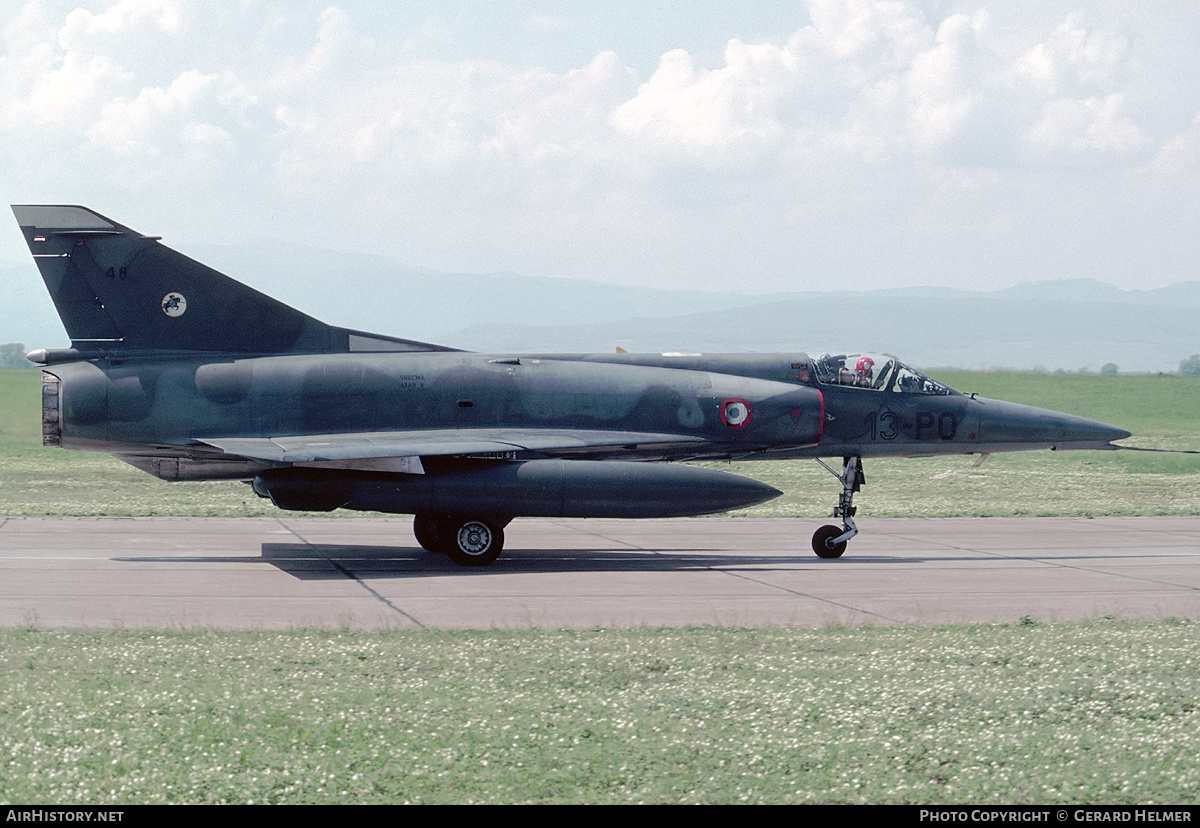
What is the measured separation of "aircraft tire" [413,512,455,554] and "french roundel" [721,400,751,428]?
4.45m

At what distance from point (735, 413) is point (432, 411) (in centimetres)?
449

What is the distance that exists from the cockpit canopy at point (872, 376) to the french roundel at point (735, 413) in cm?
139

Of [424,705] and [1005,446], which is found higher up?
[1005,446]

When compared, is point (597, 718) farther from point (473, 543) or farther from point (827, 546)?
point (827, 546)

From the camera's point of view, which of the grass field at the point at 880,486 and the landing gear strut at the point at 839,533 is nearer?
the landing gear strut at the point at 839,533

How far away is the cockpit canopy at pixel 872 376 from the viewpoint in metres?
20.1

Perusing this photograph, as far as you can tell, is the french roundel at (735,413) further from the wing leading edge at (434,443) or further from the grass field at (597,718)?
the grass field at (597,718)

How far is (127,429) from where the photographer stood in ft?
60.1

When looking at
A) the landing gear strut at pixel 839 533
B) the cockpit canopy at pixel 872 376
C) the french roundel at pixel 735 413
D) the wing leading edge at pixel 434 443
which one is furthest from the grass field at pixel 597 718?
the cockpit canopy at pixel 872 376

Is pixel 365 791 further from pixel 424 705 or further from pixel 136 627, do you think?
pixel 136 627

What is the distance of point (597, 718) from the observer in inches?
338
